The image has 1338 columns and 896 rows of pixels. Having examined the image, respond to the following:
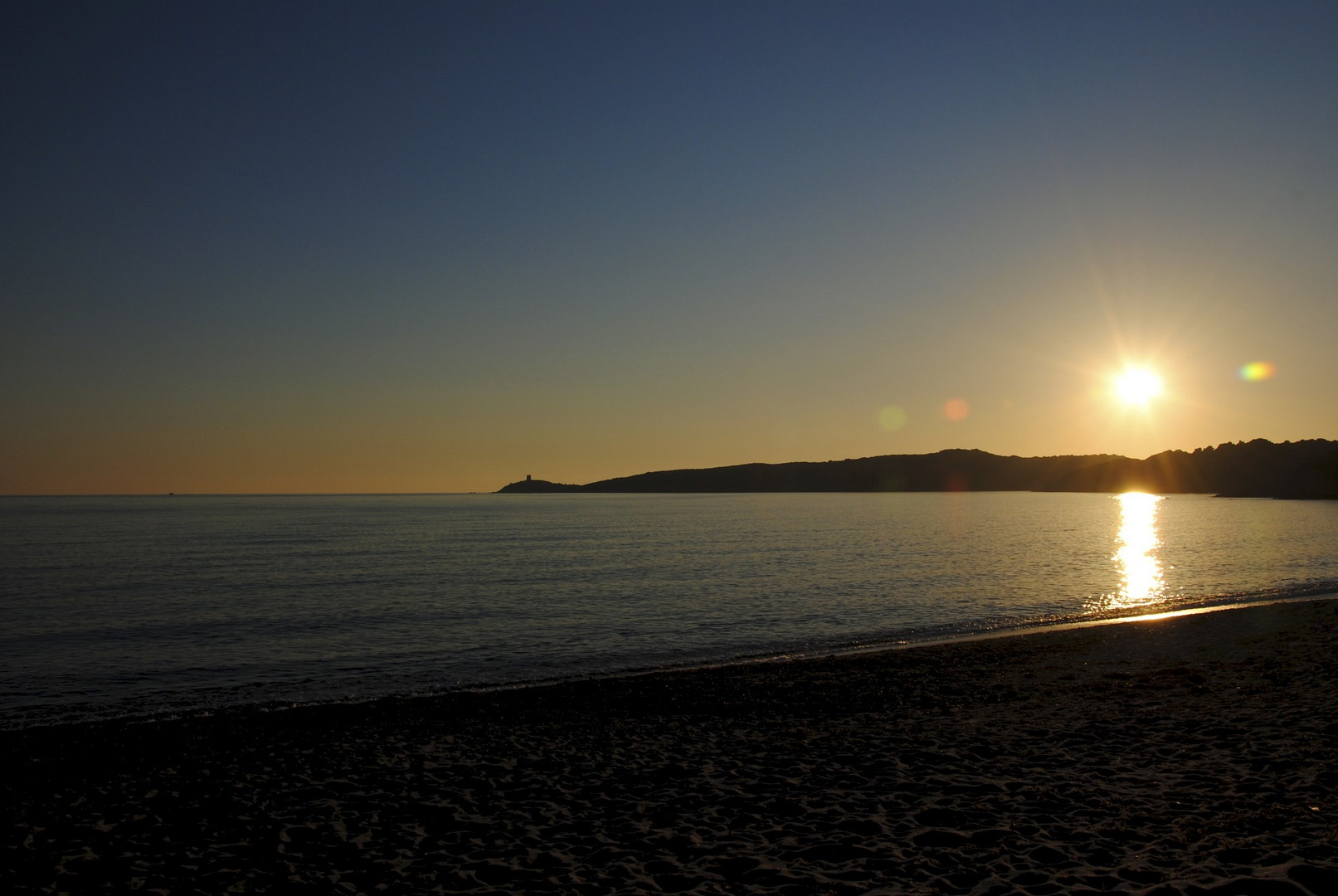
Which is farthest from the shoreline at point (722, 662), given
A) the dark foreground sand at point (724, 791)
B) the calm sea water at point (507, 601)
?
the dark foreground sand at point (724, 791)

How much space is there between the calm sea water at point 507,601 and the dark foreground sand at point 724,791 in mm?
4739

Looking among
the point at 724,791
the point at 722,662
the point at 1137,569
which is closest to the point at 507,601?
the point at 722,662

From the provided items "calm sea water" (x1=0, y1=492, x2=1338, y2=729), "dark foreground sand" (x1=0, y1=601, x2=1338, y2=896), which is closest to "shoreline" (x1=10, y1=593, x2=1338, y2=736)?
"calm sea water" (x1=0, y1=492, x2=1338, y2=729)

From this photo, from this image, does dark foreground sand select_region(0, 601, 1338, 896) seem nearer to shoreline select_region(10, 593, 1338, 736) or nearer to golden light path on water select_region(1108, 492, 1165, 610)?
shoreline select_region(10, 593, 1338, 736)

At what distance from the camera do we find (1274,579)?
3831 cm

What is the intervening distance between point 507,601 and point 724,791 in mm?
23615

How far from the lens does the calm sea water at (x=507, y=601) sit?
20016 millimetres

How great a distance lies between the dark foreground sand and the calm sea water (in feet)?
15.5

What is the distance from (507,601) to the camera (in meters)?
32.4

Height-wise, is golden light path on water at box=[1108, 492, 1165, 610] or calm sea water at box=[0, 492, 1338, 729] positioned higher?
calm sea water at box=[0, 492, 1338, 729]

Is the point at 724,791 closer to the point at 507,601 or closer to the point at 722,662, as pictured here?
the point at 722,662

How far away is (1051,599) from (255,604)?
103 ft

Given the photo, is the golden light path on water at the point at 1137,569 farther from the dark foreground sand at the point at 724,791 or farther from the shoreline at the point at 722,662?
the dark foreground sand at the point at 724,791

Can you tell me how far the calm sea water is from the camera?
20016mm
